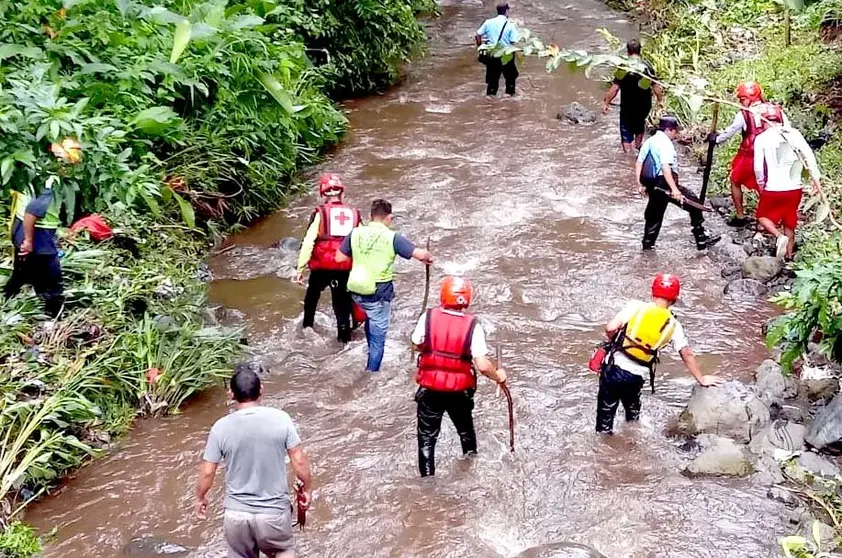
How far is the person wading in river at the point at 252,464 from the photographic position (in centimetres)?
532

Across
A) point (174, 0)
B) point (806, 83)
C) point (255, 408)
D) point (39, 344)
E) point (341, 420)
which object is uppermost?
point (174, 0)

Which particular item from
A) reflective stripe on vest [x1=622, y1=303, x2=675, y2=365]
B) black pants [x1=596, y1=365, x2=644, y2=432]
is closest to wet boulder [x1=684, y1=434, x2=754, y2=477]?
black pants [x1=596, y1=365, x2=644, y2=432]

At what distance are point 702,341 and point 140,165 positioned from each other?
621cm

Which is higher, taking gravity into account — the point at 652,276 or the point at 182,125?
the point at 182,125

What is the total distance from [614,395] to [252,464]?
10.6 feet

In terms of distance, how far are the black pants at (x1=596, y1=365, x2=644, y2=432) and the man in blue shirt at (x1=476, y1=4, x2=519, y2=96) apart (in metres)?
8.91

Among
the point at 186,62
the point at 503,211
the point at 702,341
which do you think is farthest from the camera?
the point at 503,211

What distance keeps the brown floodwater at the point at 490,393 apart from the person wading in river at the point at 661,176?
19.9 inches

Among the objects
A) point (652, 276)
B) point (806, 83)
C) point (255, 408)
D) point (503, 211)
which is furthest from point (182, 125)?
point (806, 83)

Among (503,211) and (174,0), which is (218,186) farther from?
(503,211)

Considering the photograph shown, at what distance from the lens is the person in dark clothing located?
766cm

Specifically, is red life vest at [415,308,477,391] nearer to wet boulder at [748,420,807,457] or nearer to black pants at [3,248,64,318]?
wet boulder at [748,420,807,457]

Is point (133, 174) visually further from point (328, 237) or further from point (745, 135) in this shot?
point (745, 135)

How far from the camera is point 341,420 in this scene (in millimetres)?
8164
